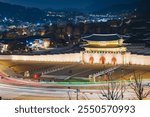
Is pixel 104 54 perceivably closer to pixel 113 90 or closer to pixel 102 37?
pixel 102 37

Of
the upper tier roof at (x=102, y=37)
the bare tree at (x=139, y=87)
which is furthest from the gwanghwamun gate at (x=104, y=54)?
the bare tree at (x=139, y=87)

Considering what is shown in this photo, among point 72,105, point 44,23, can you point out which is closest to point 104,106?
point 72,105

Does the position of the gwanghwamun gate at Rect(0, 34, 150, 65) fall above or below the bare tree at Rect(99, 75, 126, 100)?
above

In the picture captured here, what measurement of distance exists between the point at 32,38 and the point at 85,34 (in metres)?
0.80

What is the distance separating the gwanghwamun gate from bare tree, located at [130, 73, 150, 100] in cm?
38

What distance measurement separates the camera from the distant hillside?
545cm

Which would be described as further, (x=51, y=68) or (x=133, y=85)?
(x=51, y=68)

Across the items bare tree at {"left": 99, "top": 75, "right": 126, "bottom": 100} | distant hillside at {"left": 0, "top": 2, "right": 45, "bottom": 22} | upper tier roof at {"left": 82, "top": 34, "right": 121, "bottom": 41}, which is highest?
distant hillside at {"left": 0, "top": 2, "right": 45, "bottom": 22}

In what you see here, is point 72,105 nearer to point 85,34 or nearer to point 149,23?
point 85,34

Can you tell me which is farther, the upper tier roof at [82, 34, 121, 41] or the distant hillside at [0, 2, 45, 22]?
the upper tier roof at [82, 34, 121, 41]

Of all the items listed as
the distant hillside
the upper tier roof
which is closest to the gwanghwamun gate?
the upper tier roof

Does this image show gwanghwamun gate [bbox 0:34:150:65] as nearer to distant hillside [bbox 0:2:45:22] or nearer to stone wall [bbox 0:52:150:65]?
stone wall [bbox 0:52:150:65]

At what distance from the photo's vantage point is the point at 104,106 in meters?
4.47

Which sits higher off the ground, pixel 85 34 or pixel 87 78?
pixel 85 34
